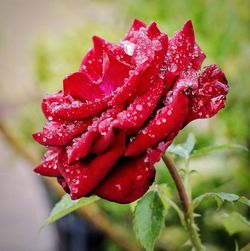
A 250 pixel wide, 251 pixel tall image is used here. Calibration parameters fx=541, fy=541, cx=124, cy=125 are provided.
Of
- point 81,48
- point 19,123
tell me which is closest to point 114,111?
point 81,48

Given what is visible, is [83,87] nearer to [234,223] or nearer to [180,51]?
[180,51]

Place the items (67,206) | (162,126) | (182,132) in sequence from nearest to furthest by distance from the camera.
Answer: (162,126), (67,206), (182,132)

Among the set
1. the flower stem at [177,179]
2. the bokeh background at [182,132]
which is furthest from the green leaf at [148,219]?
the bokeh background at [182,132]

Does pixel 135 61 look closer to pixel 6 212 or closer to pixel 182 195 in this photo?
pixel 182 195

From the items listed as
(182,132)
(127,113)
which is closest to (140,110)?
(127,113)

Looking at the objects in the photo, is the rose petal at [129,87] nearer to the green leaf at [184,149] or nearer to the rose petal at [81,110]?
the rose petal at [81,110]

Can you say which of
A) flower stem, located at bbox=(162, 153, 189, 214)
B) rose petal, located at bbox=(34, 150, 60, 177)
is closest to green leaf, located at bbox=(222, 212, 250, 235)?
flower stem, located at bbox=(162, 153, 189, 214)
